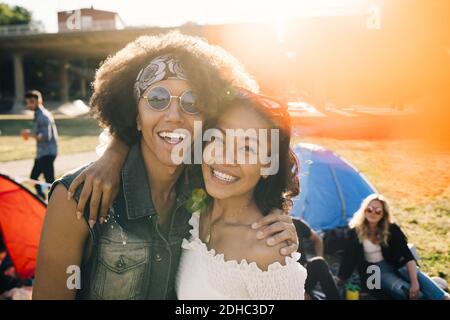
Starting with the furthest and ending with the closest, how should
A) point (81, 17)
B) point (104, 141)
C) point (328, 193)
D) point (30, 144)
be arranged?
point (30, 144)
point (328, 193)
point (81, 17)
point (104, 141)

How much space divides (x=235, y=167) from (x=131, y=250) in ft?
1.78

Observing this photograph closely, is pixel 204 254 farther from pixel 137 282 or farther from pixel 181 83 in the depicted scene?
pixel 181 83

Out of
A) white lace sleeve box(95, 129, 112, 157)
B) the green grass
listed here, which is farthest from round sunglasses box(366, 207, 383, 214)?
the green grass

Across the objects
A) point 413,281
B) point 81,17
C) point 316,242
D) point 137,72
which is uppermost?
point 81,17

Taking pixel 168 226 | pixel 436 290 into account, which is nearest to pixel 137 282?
pixel 168 226

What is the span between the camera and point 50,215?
1.43 meters

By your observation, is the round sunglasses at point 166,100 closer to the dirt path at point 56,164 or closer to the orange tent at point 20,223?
the orange tent at point 20,223

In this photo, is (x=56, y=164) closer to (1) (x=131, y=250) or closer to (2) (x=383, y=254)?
(2) (x=383, y=254)

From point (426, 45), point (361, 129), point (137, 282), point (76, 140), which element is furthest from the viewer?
point (76, 140)

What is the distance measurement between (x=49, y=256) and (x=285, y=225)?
3.04 ft

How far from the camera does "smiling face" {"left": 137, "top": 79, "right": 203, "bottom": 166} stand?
1.58 m

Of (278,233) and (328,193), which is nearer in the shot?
(278,233)

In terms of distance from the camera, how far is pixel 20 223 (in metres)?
3.70

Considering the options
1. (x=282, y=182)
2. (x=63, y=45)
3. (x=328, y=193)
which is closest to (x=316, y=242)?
(x=328, y=193)
